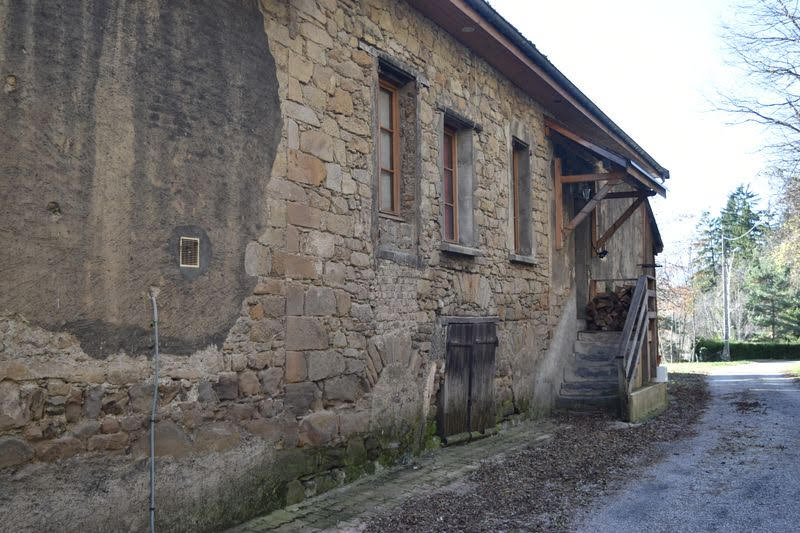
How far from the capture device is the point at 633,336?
11.1m

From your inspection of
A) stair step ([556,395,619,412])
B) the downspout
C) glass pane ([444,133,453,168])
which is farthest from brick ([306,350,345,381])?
stair step ([556,395,619,412])

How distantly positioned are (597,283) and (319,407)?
8478mm

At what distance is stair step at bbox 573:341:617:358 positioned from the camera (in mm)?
11266

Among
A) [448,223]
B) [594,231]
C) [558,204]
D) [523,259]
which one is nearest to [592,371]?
[523,259]

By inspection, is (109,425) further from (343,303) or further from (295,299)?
(343,303)

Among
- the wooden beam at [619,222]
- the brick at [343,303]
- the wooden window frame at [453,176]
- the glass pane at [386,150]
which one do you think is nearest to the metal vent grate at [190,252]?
the brick at [343,303]

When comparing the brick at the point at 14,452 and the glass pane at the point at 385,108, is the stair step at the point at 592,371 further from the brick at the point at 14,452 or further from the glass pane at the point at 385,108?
the brick at the point at 14,452

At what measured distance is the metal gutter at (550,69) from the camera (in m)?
7.88

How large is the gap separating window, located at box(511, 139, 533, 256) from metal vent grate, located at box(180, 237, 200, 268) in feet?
19.5

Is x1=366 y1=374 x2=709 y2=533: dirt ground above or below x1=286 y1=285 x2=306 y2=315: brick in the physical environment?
below

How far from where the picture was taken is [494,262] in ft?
29.6

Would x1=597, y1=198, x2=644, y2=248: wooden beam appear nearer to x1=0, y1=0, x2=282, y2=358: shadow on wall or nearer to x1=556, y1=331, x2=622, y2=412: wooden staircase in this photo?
x1=556, y1=331, x2=622, y2=412: wooden staircase

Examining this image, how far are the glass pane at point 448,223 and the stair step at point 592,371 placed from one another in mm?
3812

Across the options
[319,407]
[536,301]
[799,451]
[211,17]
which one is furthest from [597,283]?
[211,17]
